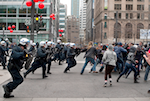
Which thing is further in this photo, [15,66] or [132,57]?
[132,57]

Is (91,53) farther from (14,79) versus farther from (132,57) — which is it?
(14,79)

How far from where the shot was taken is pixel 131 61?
902 cm

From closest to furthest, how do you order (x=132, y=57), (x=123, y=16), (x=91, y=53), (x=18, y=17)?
(x=132, y=57), (x=91, y=53), (x=18, y=17), (x=123, y=16)

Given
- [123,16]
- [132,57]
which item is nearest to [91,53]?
[132,57]

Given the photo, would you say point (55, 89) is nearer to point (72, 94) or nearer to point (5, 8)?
point (72, 94)

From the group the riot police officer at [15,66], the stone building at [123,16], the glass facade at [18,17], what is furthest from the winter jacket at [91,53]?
the stone building at [123,16]

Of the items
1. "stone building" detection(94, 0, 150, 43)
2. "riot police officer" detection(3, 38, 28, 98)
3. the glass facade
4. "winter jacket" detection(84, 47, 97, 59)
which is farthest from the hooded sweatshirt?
"stone building" detection(94, 0, 150, 43)

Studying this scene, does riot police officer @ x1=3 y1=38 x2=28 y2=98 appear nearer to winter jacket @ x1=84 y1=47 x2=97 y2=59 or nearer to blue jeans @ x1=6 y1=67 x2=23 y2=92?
blue jeans @ x1=6 y1=67 x2=23 y2=92

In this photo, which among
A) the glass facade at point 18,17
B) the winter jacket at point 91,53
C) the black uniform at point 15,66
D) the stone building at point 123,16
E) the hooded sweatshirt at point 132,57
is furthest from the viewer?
the stone building at point 123,16

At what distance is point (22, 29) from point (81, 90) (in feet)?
150

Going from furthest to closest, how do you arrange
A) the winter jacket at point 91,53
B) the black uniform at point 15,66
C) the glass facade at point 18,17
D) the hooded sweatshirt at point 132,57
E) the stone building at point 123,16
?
the stone building at point 123,16
the glass facade at point 18,17
the winter jacket at point 91,53
the hooded sweatshirt at point 132,57
the black uniform at point 15,66

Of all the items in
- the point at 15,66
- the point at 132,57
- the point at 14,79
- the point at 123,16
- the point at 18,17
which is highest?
the point at 123,16

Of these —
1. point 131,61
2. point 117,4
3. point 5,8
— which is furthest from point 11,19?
point 131,61

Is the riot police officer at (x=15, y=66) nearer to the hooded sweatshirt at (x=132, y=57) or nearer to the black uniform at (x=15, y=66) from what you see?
the black uniform at (x=15, y=66)
